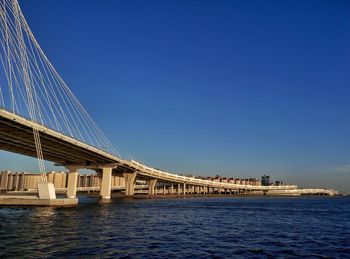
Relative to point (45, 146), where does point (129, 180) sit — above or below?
below

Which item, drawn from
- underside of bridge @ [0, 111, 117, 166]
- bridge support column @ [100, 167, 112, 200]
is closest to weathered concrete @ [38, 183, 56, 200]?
underside of bridge @ [0, 111, 117, 166]

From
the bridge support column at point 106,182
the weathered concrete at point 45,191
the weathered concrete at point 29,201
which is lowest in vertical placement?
the weathered concrete at point 29,201

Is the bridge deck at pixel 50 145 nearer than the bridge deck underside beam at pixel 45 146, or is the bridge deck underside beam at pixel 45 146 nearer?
the bridge deck at pixel 50 145

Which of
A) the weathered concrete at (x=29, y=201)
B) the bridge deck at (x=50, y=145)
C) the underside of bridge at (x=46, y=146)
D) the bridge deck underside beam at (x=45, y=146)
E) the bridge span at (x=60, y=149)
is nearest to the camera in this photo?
the bridge deck at (x=50, y=145)

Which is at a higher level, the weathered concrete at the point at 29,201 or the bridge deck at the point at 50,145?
the bridge deck at the point at 50,145

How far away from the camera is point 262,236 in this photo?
30.3m

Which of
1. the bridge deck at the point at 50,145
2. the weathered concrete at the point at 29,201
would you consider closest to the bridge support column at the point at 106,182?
the bridge deck at the point at 50,145

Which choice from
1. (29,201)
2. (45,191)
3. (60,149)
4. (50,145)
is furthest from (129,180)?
(29,201)

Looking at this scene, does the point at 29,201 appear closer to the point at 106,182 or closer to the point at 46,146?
the point at 46,146

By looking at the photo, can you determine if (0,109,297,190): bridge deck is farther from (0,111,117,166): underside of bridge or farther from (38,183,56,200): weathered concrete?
(38,183,56,200): weathered concrete

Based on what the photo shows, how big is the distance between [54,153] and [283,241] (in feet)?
261

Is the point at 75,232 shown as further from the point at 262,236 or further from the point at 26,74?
the point at 26,74

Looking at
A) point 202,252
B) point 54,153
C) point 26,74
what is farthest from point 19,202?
point 202,252

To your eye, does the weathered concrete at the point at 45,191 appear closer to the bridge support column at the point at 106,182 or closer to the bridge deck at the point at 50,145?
the bridge deck at the point at 50,145
